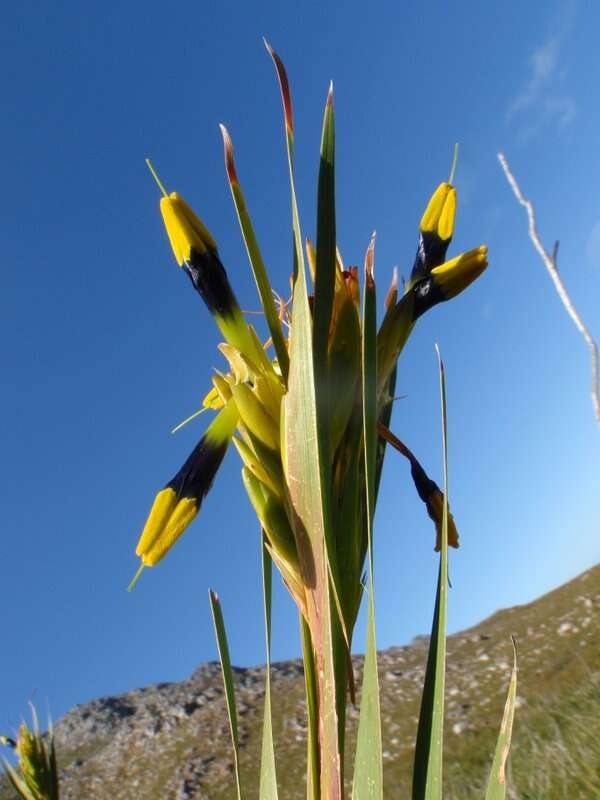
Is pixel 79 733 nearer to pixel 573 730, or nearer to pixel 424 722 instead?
pixel 573 730

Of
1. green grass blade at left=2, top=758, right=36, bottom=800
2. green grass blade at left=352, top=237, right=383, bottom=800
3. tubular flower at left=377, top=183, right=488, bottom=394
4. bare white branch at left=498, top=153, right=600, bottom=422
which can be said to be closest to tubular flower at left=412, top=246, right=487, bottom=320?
tubular flower at left=377, top=183, right=488, bottom=394

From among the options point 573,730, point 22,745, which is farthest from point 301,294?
point 573,730

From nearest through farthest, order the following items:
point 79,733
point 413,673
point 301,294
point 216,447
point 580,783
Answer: point 301,294 → point 216,447 → point 580,783 → point 413,673 → point 79,733

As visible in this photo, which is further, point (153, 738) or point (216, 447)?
point (153, 738)

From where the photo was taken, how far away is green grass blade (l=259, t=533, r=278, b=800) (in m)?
0.92

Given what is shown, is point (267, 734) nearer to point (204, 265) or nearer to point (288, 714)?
point (204, 265)

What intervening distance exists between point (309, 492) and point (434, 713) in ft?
0.82

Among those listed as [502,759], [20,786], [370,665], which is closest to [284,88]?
[370,665]

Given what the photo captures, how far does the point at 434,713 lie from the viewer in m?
0.73

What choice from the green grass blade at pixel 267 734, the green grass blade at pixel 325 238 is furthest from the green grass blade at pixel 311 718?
the green grass blade at pixel 325 238

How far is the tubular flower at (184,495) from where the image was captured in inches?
35.9

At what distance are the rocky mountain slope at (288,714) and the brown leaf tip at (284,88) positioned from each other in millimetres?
17189

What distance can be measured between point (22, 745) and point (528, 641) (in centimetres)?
2766

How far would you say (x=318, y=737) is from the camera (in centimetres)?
75
